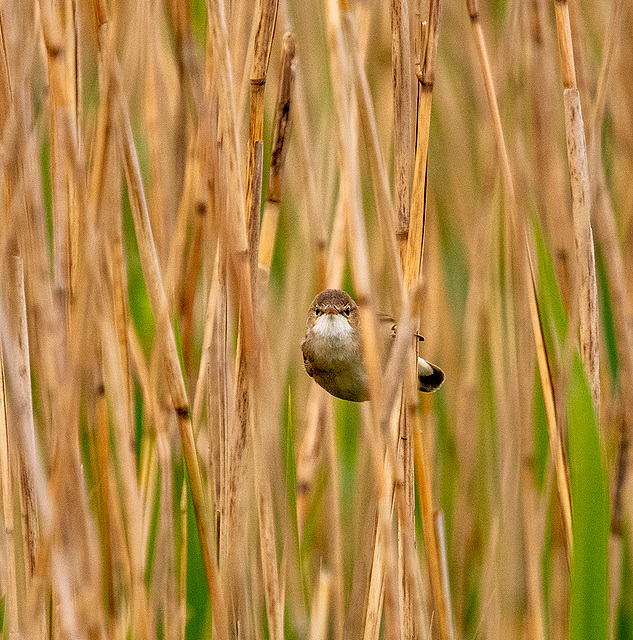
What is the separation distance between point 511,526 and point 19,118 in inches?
34.0

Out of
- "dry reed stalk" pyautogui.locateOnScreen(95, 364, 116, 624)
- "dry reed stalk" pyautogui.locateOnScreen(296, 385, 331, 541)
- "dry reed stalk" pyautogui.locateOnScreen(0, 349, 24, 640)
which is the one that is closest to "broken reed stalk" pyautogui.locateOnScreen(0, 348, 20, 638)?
"dry reed stalk" pyautogui.locateOnScreen(0, 349, 24, 640)

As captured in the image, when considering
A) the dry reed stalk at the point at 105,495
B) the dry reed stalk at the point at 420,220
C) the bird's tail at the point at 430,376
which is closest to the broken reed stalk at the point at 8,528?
the dry reed stalk at the point at 105,495

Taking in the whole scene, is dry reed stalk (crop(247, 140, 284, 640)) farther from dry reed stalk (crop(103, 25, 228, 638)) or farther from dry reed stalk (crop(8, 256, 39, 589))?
dry reed stalk (crop(8, 256, 39, 589))

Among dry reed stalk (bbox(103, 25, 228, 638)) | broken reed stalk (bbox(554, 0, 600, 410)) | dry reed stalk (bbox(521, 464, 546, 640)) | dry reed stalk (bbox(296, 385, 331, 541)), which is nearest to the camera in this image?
dry reed stalk (bbox(103, 25, 228, 638))

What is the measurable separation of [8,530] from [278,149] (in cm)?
60

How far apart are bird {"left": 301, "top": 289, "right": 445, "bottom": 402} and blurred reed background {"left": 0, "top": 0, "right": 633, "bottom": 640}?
0.06 meters

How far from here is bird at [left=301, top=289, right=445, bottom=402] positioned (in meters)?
1.17

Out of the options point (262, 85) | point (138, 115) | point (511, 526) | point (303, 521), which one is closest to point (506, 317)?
point (511, 526)

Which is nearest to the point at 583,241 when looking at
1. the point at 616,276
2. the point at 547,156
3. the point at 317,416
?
the point at 616,276

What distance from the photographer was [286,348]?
4.59ft

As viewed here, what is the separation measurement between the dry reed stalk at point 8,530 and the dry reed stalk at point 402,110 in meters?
0.55

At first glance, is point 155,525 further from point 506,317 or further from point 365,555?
point 506,317

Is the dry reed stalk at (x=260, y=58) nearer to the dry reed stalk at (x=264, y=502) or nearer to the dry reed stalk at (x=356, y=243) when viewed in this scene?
the dry reed stalk at (x=264, y=502)

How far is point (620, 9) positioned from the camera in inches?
43.6
